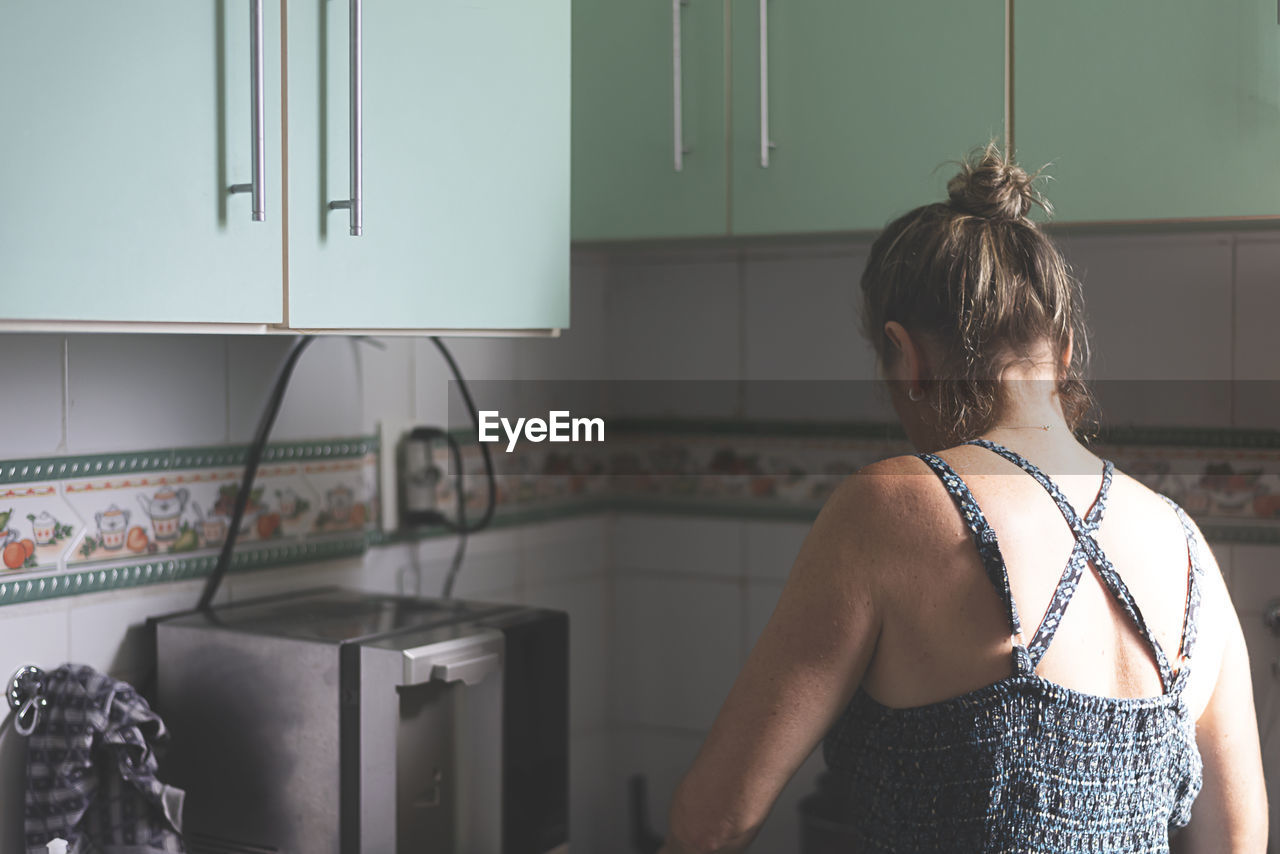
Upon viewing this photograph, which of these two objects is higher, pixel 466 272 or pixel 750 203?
pixel 750 203

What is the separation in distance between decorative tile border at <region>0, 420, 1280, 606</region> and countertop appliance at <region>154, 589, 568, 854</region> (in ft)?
0.41

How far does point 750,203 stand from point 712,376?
60cm

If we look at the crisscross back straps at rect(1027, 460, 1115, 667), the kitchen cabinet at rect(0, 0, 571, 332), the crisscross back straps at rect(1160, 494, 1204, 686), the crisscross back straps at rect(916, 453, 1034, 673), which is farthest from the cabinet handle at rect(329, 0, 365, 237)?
the crisscross back straps at rect(1160, 494, 1204, 686)

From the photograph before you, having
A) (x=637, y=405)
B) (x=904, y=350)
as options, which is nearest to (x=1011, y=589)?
(x=904, y=350)

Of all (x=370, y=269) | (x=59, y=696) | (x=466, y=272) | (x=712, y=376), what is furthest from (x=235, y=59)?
(x=712, y=376)

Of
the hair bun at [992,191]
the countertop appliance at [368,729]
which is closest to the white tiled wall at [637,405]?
the countertop appliance at [368,729]

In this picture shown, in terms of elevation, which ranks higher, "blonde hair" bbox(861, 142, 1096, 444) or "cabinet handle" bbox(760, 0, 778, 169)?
"cabinet handle" bbox(760, 0, 778, 169)

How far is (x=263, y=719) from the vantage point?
1.41 meters

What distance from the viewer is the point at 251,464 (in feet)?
5.31

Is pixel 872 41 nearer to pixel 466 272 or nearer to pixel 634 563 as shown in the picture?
pixel 466 272

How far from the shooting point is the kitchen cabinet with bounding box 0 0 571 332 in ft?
3.39

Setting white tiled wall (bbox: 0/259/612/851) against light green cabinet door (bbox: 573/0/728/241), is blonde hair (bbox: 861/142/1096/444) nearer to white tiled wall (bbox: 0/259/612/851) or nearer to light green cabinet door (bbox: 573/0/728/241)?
light green cabinet door (bbox: 573/0/728/241)

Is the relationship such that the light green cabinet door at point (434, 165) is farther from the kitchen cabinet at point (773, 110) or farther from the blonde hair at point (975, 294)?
the blonde hair at point (975, 294)

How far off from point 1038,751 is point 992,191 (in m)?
0.54
